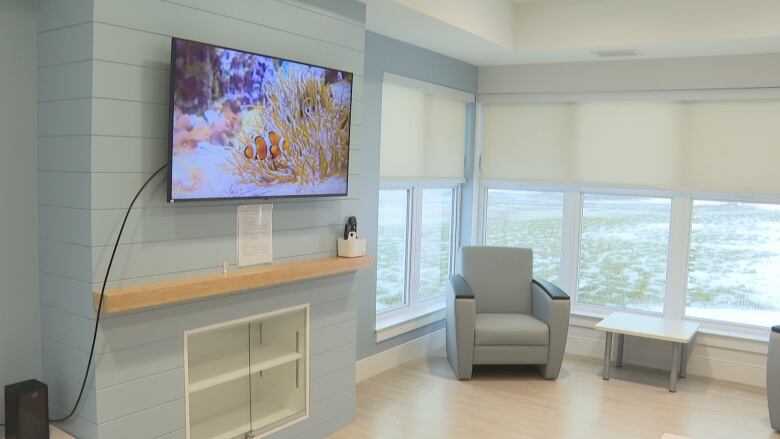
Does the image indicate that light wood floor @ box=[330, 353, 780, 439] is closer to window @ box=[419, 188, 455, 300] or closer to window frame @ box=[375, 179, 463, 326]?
window frame @ box=[375, 179, 463, 326]

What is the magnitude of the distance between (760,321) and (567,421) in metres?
1.92

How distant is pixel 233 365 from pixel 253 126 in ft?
3.73

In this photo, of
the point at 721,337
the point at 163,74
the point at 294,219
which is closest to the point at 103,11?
the point at 163,74

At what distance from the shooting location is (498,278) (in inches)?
204

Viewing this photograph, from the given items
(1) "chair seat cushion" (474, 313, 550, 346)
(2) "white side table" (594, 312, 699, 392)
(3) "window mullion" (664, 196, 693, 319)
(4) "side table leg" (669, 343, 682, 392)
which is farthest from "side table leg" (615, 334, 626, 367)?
(1) "chair seat cushion" (474, 313, 550, 346)

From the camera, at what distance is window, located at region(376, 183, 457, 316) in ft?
16.1

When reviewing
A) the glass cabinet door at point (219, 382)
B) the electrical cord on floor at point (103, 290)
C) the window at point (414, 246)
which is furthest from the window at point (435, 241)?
the electrical cord on floor at point (103, 290)

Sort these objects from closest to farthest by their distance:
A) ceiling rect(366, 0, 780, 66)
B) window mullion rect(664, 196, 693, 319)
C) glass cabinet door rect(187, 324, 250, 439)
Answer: glass cabinet door rect(187, 324, 250, 439) < ceiling rect(366, 0, 780, 66) < window mullion rect(664, 196, 693, 319)

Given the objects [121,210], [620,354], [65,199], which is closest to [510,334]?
[620,354]

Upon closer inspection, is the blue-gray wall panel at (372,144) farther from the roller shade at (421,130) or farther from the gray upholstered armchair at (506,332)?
the gray upholstered armchair at (506,332)

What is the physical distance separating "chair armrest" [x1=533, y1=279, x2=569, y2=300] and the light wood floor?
1.97ft

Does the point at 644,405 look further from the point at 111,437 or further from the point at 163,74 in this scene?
the point at 163,74

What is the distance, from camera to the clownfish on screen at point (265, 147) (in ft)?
9.75

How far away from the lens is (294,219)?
3.39 m
